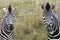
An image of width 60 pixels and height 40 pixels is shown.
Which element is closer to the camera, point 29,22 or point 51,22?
point 51,22

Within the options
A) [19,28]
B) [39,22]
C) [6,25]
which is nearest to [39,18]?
[39,22]

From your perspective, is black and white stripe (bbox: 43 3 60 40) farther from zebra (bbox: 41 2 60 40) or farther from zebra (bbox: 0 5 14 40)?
zebra (bbox: 0 5 14 40)

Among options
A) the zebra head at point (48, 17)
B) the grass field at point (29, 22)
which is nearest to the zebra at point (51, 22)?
the zebra head at point (48, 17)

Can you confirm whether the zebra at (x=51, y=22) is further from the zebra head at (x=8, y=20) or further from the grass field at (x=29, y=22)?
the grass field at (x=29, y=22)

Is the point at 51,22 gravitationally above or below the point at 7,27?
above

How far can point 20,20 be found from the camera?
9.09 metres

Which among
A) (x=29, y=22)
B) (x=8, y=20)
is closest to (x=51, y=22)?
(x=8, y=20)

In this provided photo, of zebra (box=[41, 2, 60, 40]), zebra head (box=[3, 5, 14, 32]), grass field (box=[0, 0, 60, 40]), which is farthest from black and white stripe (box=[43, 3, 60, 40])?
grass field (box=[0, 0, 60, 40])

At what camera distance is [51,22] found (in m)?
6.20

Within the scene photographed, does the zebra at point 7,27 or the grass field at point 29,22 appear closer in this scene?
the zebra at point 7,27

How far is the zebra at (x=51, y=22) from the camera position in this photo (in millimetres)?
6160

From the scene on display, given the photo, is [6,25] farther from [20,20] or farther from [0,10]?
[0,10]

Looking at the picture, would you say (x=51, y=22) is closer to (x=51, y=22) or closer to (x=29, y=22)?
(x=51, y=22)

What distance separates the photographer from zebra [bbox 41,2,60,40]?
6.16 meters
